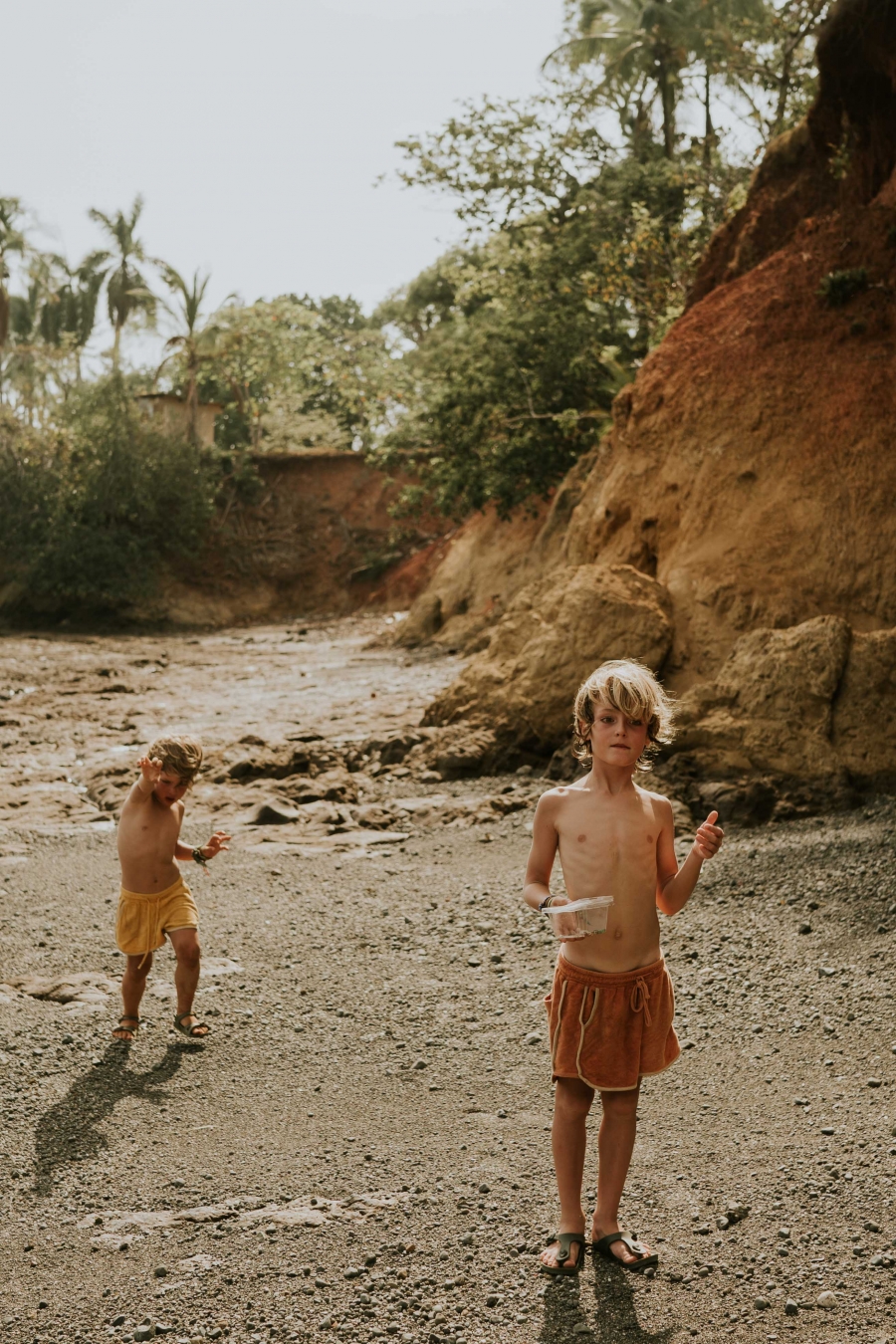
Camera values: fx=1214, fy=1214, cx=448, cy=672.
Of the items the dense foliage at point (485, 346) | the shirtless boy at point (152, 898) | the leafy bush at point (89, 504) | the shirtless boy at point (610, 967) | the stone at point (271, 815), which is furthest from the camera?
the leafy bush at point (89, 504)

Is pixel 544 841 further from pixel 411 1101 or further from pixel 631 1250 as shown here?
pixel 411 1101

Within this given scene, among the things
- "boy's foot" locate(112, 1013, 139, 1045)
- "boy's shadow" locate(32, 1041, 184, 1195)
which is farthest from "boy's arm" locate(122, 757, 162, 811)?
"boy's shadow" locate(32, 1041, 184, 1195)

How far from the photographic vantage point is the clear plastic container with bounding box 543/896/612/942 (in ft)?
9.39

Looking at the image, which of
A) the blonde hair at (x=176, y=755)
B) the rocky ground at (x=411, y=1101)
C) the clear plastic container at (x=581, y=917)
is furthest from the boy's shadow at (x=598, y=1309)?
the blonde hair at (x=176, y=755)

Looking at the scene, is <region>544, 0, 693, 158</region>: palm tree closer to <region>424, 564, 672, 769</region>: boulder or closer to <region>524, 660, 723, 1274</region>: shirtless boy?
<region>424, 564, 672, 769</region>: boulder

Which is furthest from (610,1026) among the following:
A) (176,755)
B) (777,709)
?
(777,709)

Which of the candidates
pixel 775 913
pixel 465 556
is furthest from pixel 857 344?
pixel 465 556

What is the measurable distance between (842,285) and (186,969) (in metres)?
7.64

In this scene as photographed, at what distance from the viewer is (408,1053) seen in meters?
4.66

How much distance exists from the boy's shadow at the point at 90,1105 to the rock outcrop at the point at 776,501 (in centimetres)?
468

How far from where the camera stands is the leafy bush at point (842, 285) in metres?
9.55

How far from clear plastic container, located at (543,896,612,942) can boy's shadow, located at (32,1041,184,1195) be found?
1.84 metres

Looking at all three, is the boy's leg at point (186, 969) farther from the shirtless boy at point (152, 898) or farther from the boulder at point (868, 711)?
the boulder at point (868, 711)

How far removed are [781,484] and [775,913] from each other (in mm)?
→ 4408
